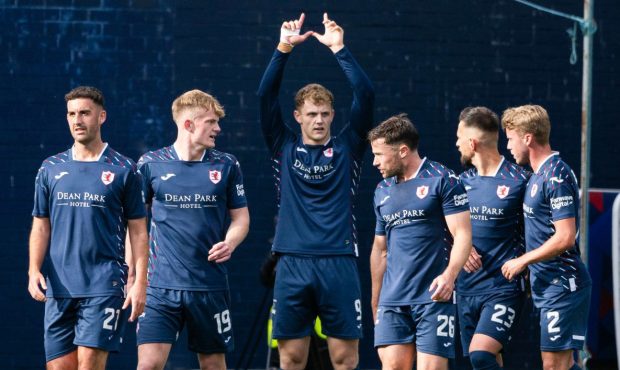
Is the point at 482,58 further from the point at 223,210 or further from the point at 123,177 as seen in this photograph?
the point at 123,177

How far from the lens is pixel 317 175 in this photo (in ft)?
27.8

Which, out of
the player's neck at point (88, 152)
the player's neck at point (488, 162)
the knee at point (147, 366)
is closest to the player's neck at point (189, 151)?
the player's neck at point (88, 152)

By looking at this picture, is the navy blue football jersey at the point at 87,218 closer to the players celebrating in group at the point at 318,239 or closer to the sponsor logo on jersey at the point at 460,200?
the players celebrating in group at the point at 318,239

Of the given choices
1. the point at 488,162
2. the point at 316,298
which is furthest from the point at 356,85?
the point at 316,298

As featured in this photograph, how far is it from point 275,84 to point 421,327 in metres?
2.29

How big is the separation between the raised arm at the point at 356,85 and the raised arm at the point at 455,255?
142cm

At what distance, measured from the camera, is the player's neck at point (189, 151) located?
27.2 feet

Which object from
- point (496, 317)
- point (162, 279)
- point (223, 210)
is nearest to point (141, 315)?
point (162, 279)

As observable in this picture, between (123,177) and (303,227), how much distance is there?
4.76 feet

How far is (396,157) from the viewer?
762cm

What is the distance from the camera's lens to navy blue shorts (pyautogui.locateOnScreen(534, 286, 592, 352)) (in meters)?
7.94

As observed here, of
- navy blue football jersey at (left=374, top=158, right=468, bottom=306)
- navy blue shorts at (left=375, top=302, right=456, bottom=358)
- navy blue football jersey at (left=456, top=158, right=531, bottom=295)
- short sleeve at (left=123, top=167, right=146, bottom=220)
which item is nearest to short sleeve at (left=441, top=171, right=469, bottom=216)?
navy blue football jersey at (left=374, top=158, right=468, bottom=306)

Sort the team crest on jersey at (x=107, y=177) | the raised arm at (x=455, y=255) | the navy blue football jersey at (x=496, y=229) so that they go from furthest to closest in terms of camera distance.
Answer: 1. the navy blue football jersey at (x=496, y=229)
2. the team crest on jersey at (x=107, y=177)
3. the raised arm at (x=455, y=255)

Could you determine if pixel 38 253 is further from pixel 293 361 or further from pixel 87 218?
pixel 293 361
